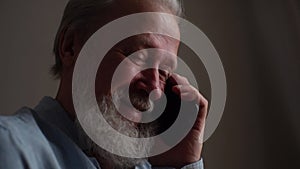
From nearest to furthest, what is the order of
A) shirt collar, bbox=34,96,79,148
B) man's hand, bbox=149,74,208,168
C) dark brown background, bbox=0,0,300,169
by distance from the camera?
shirt collar, bbox=34,96,79,148 < man's hand, bbox=149,74,208,168 < dark brown background, bbox=0,0,300,169

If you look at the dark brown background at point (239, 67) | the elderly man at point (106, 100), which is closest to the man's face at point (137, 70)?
the elderly man at point (106, 100)

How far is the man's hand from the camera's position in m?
0.87

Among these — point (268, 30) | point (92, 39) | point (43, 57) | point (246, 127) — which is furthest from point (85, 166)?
point (268, 30)

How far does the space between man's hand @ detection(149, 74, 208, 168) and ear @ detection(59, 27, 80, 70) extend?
218 mm

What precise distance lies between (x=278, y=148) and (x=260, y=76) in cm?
24

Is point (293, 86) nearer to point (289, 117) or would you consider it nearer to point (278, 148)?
point (289, 117)

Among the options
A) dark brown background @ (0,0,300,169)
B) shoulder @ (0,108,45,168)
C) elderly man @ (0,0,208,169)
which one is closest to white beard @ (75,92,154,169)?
elderly man @ (0,0,208,169)

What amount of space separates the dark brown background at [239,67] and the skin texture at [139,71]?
0.38m

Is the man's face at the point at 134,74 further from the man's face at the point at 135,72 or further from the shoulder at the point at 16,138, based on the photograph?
the shoulder at the point at 16,138

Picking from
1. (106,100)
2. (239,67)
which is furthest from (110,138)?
(239,67)

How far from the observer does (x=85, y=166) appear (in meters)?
0.70

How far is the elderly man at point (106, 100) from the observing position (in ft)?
2.28

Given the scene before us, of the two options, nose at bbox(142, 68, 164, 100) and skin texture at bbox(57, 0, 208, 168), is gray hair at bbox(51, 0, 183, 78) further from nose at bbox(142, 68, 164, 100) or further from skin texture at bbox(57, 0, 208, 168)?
nose at bbox(142, 68, 164, 100)

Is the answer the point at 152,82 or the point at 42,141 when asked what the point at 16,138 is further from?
the point at 152,82
